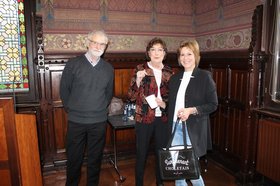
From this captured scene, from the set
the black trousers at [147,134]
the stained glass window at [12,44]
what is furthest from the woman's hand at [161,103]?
the stained glass window at [12,44]

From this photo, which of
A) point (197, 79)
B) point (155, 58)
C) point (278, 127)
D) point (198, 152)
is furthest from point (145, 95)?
point (278, 127)

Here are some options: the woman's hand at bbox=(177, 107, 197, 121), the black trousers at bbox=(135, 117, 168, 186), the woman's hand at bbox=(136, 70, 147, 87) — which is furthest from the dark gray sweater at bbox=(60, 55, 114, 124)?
the woman's hand at bbox=(177, 107, 197, 121)

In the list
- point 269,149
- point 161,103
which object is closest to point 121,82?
point 161,103

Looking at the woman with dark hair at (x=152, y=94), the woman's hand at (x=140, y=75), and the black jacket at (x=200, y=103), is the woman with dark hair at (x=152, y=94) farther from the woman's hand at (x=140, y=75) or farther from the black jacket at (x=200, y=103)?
the black jacket at (x=200, y=103)

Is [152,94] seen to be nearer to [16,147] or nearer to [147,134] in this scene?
[147,134]

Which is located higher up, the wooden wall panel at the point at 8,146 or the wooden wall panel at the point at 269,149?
the wooden wall panel at the point at 8,146

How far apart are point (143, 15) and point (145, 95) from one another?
63.4 inches

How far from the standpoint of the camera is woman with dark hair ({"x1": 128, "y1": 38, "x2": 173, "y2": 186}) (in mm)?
2213

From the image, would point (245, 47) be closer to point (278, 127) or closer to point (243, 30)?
point (243, 30)

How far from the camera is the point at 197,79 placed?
1.88m

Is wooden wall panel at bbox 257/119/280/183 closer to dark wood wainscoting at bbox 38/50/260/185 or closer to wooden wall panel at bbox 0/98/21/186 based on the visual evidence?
dark wood wainscoting at bbox 38/50/260/185

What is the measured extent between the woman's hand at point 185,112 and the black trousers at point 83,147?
0.85 metres

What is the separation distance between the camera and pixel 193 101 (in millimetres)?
1866

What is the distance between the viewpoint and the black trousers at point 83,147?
2262mm
